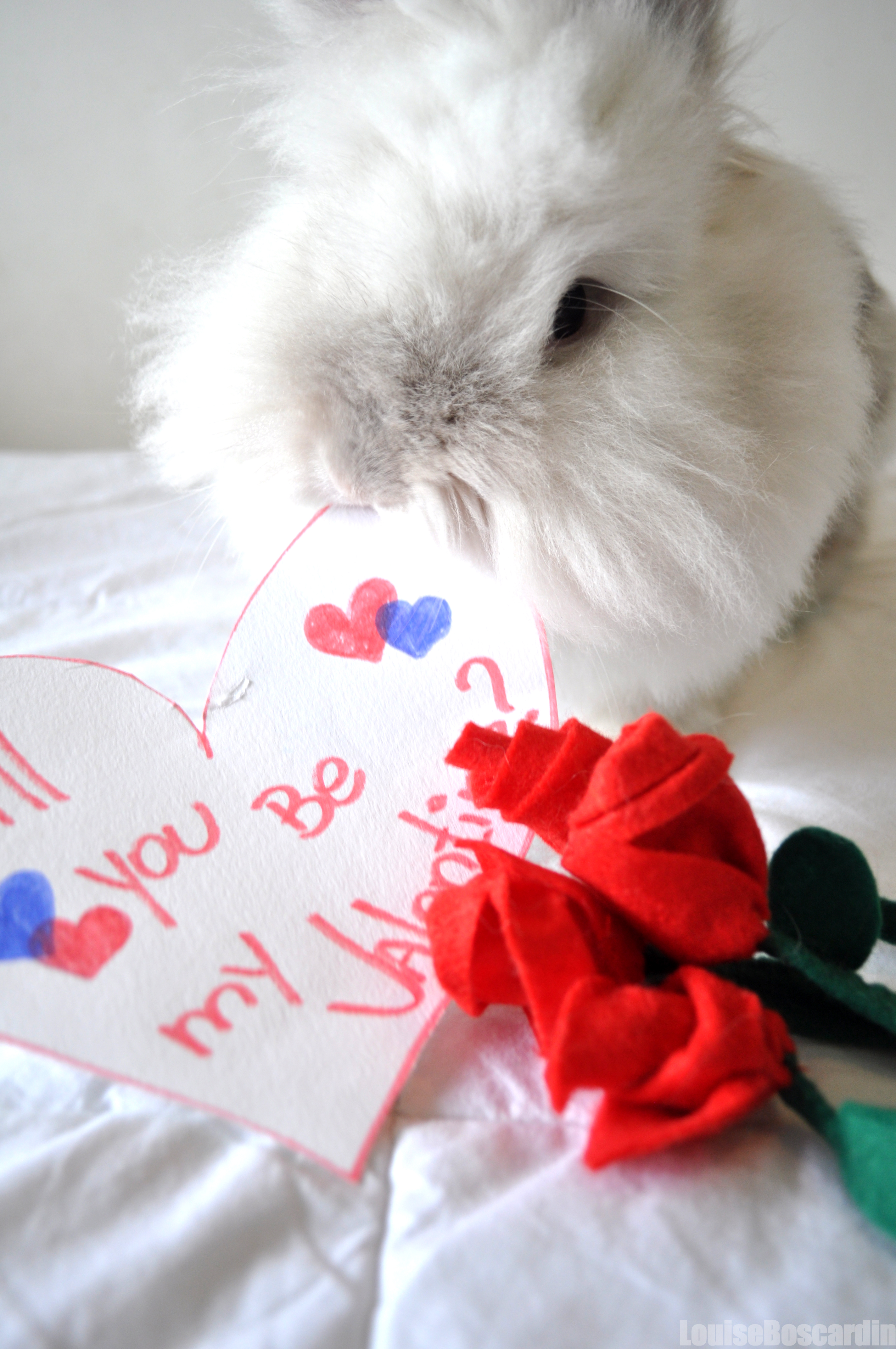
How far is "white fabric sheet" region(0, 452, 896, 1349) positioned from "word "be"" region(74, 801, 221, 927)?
0.09 m

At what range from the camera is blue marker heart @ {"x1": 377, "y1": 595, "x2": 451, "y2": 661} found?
0.57 meters

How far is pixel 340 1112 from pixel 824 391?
542 mm

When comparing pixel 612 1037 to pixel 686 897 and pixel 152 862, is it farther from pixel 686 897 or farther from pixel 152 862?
pixel 152 862

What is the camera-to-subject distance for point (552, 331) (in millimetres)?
537

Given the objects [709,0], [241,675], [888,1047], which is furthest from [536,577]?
[709,0]

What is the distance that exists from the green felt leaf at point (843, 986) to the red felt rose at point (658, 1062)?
1.7 inches

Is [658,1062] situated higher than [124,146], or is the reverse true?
[124,146]

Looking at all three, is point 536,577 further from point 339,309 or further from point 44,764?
point 44,764

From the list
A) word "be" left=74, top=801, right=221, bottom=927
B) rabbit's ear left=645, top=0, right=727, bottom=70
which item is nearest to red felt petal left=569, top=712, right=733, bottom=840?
word "be" left=74, top=801, right=221, bottom=927

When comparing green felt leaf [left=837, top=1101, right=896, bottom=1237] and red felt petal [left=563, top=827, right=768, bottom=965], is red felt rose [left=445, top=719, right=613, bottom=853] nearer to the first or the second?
red felt petal [left=563, top=827, right=768, bottom=965]

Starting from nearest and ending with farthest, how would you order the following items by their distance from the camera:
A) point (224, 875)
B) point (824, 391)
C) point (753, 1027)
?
1. point (753, 1027)
2. point (224, 875)
3. point (824, 391)

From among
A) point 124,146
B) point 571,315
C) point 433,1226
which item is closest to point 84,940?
point 433,1226

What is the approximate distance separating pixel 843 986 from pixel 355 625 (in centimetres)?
35

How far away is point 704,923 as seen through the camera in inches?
14.5
